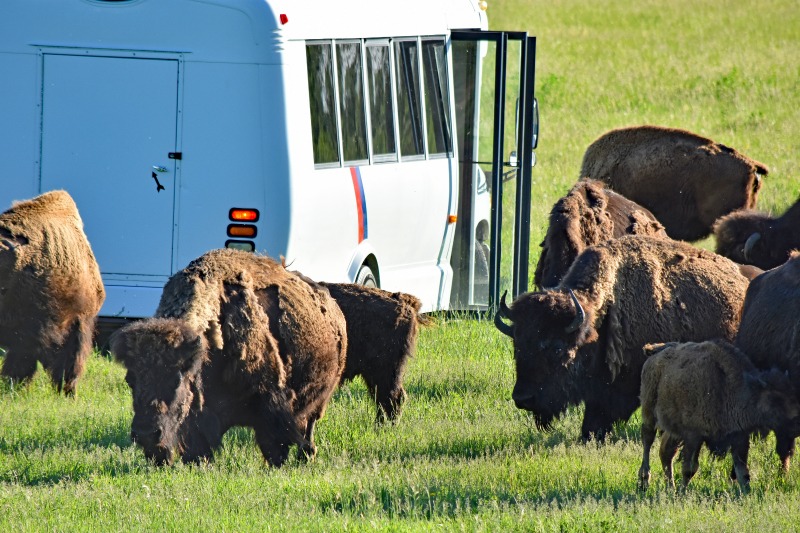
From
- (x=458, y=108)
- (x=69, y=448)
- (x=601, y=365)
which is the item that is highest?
(x=458, y=108)

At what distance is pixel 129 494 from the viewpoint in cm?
793

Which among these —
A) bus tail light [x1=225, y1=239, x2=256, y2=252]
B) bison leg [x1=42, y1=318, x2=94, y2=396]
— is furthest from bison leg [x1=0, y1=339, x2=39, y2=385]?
bus tail light [x1=225, y1=239, x2=256, y2=252]

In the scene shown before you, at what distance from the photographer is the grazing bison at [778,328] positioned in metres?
8.83

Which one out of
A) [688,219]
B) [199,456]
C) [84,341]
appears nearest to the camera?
[199,456]

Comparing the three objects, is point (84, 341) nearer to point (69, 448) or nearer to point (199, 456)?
point (69, 448)

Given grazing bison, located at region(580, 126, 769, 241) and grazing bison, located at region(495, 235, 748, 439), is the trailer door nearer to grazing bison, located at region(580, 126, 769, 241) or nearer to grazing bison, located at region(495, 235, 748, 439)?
grazing bison, located at region(495, 235, 748, 439)

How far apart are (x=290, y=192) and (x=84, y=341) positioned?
2097 mm

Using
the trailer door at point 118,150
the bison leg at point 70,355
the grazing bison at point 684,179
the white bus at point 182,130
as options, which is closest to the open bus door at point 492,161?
the white bus at point 182,130

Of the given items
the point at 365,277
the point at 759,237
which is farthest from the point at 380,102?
the point at 759,237

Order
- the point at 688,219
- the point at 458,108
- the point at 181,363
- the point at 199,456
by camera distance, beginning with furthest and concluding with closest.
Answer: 1. the point at 688,219
2. the point at 458,108
3. the point at 199,456
4. the point at 181,363

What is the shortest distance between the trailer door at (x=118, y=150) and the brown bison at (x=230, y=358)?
7.54 ft

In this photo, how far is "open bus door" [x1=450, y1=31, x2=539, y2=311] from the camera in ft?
46.3

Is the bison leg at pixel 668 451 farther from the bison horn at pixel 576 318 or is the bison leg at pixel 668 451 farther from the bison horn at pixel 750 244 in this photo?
the bison horn at pixel 750 244

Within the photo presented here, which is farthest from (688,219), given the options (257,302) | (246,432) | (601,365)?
(257,302)
